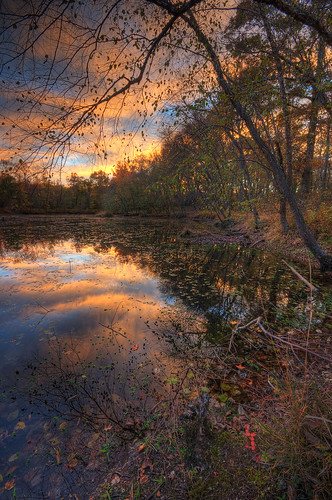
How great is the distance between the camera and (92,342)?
471 centimetres

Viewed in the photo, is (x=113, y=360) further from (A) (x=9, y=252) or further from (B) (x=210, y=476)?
(A) (x=9, y=252)

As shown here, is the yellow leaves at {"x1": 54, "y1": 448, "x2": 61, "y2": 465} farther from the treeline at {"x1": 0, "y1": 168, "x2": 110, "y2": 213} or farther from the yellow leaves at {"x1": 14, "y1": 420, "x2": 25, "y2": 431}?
the treeline at {"x1": 0, "y1": 168, "x2": 110, "y2": 213}

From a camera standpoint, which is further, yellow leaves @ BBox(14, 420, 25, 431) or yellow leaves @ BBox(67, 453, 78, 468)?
yellow leaves @ BBox(14, 420, 25, 431)

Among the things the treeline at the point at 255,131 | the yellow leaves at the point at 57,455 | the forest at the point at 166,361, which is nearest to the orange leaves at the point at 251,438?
the forest at the point at 166,361

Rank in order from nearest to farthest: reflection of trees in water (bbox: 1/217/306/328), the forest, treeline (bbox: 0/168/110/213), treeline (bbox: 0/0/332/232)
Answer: the forest < treeline (bbox: 0/0/332/232) < reflection of trees in water (bbox: 1/217/306/328) < treeline (bbox: 0/168/110/213)

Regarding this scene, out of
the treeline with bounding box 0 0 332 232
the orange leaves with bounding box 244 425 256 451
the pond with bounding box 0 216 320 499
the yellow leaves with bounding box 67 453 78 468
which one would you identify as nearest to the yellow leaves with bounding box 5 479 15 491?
the pond with bounding box 0 216 320 499

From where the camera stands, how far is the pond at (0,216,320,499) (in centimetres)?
239

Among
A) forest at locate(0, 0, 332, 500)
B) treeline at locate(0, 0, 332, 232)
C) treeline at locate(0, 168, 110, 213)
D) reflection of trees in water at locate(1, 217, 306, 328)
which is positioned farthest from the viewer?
treeline at locate(0, 168, 110, 213)

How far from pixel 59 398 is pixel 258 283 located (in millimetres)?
7464

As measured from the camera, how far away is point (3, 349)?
14.7 ft

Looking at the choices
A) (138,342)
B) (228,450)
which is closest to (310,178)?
(138,342)

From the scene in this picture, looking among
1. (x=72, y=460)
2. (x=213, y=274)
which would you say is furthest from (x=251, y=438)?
(x=213, y=274)

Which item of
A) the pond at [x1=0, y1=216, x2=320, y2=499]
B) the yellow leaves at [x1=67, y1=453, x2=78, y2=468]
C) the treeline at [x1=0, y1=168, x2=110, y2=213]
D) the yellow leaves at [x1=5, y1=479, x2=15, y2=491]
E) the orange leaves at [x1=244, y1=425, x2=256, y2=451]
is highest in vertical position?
the treeline at [x1=0, y1=168, x2=110, y2=213]

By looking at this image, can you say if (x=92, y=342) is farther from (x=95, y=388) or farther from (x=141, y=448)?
(x=141, y=448)
